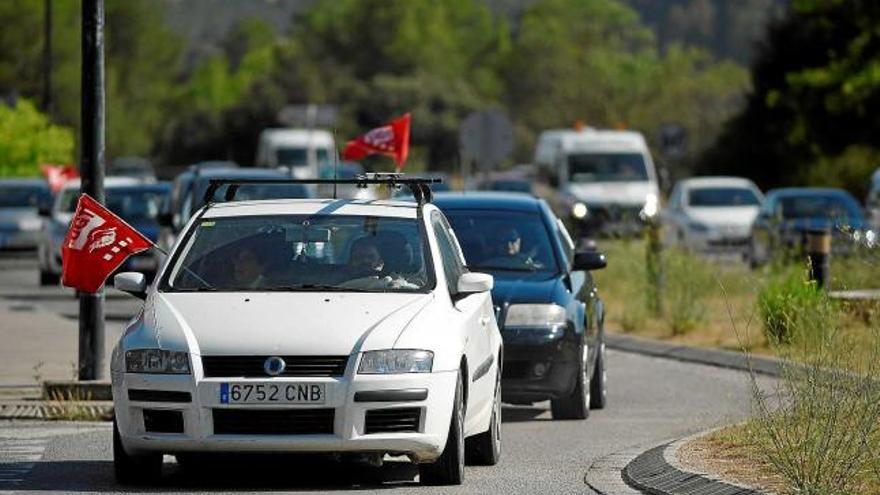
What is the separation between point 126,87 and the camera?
141 meters

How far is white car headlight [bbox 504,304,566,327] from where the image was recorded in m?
16.4

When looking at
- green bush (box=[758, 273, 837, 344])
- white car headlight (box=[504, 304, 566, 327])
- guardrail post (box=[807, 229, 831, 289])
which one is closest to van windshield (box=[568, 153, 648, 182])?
green bush (box=[758, 273, 837, 344])

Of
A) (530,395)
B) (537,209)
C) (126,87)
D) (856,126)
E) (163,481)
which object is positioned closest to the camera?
(163,481)

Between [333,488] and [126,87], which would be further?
[126,87]

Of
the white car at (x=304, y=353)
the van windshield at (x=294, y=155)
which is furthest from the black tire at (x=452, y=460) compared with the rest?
the van windshield at (x=294, y=155)

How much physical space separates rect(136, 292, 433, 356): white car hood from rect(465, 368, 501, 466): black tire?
1.27 metres

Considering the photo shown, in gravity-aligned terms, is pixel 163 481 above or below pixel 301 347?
below

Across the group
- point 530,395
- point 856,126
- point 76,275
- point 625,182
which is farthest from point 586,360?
point 856,126

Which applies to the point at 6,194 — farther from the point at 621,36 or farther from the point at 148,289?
the point at 621,36

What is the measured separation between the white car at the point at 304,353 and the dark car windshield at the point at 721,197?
35080 mm

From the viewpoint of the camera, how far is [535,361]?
16344 mm

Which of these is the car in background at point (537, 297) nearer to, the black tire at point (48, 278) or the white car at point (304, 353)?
the white car at point (304, 353)

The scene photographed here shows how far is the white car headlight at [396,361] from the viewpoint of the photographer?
11.9m

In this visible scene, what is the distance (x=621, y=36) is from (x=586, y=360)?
173 meters
